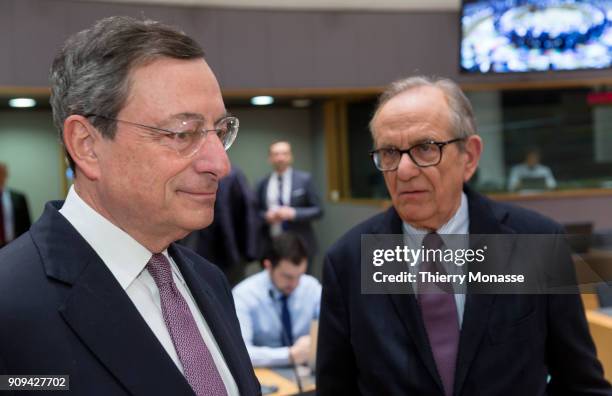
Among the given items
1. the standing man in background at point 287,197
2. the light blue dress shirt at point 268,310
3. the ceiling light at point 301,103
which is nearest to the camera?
the light blue dress shirt at point 268,310

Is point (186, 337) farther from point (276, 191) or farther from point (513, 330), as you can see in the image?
point (276, 191)

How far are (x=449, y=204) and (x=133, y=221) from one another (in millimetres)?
856

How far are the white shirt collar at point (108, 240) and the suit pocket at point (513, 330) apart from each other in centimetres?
85

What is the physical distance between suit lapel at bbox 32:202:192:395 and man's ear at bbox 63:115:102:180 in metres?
0.10

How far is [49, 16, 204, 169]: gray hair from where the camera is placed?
3.43 feet

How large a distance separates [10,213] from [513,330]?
243 inches

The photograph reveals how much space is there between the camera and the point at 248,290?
137 inches

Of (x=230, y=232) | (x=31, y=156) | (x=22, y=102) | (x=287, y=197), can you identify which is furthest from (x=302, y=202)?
(x=31, y=156)

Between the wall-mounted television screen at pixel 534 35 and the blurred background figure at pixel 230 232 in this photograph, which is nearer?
the blurred background figure at pixel 230 232

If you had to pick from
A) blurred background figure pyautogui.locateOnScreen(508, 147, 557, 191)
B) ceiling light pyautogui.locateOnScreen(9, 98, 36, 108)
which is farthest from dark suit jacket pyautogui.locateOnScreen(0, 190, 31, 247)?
blurred background figure pyautogui.locateOnScreen(508, 147, 557, 191)

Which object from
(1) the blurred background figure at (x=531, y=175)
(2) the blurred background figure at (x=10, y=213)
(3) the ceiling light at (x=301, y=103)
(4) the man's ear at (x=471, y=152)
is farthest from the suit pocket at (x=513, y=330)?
(3) the ceiling light at (x=301, y=103)

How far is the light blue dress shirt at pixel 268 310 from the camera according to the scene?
3377 millimetres

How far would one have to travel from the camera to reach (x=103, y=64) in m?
1.05

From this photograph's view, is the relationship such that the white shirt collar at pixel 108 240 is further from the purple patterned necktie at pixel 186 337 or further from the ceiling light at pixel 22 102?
the ceiling light at pixel 22 102
